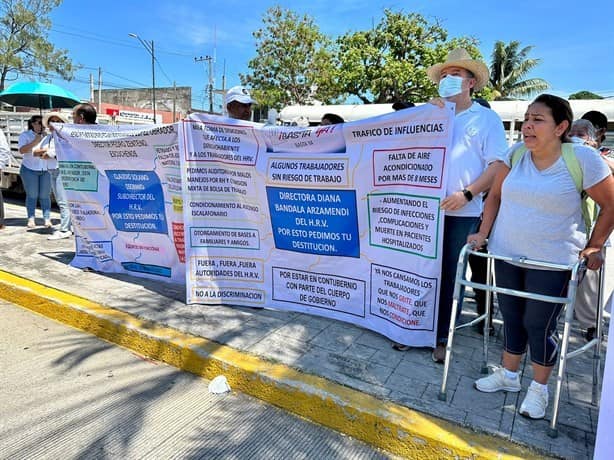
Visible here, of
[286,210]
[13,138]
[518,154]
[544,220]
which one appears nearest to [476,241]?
[544,220]

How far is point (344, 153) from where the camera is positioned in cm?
341

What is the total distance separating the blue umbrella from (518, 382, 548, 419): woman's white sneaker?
8.03 metres

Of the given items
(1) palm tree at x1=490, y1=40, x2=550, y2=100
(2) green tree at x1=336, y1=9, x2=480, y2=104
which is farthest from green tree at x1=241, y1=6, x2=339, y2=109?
(1) palm tree at x1=490, y1=40, x2=550, y2=100

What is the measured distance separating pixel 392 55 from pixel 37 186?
2343 cm

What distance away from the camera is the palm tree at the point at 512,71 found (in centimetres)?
3612

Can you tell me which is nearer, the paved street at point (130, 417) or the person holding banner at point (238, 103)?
the paved street at point (130, 417)

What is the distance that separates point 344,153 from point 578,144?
1.58 metres

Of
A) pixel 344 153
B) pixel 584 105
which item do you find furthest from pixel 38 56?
pixel 344 153

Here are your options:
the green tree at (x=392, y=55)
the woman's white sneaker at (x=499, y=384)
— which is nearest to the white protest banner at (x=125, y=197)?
the woman's white sneaker at (x=499, y=384)

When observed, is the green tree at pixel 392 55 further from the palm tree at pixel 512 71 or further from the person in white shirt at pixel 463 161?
the person in white shirt at pixel 463 161

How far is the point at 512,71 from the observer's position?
36.4 m

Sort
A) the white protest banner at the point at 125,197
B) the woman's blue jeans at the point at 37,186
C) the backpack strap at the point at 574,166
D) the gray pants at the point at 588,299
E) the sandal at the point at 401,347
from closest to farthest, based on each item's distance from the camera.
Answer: the backpack strap at the point at 574,166
the sandal at the point at 401,347
the gray pants at the point at 588,299
the white protest banner at the point at 125,197
the woman's blue jeans at the point at 37,186

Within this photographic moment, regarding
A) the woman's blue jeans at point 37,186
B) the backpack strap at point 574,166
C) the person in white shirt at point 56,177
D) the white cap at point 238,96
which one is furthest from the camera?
the woman's blue jeans at point 37,186

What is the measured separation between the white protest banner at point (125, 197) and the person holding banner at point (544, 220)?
9.71 feet
